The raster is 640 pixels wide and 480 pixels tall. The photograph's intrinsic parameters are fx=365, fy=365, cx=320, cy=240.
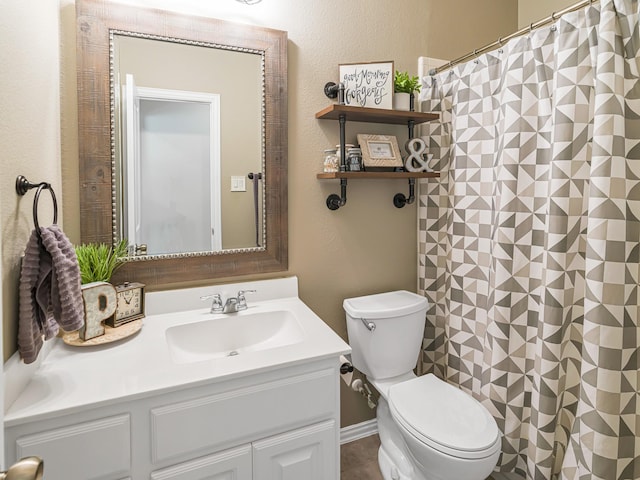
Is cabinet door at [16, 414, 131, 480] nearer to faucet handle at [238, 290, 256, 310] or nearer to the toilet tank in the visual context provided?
faucet handle at [238, 290, 256, 310]

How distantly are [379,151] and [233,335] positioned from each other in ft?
3.52

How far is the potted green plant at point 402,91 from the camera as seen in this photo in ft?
5.66

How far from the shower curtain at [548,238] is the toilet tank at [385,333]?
0.25 m

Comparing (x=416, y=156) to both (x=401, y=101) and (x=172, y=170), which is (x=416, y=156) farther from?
(x=172, y=170)

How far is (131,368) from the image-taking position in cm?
106

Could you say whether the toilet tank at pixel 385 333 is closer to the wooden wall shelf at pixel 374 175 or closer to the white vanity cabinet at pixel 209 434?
the white vanity cabinet at pixel 209 434

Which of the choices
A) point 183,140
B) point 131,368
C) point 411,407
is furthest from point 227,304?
point 411,407

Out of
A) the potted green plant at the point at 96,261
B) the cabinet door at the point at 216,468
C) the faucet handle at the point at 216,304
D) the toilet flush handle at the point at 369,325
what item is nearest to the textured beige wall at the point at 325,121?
the potted green plant at the point at 96,261

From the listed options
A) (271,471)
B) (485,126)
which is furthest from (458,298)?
(271,471)

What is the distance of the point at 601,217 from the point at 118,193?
1.67 metres

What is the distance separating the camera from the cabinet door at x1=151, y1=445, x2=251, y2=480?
1017 millimetres

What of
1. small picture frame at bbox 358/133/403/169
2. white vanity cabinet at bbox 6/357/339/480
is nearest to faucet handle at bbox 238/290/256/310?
white vanity cabinet at bbox 6/357/339/480

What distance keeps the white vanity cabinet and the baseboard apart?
28.5 inches

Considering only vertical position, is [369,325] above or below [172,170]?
below
